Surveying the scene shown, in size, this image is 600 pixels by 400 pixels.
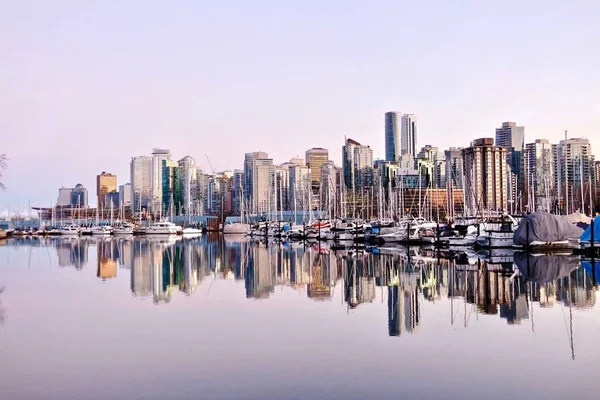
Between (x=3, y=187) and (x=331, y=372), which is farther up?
(x=3, y=187)

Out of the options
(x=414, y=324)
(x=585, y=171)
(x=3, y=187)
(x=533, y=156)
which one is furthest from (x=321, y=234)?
(x=533, y=156)

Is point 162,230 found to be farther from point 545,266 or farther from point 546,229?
point 545,266

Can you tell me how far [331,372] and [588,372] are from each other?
5444 mm

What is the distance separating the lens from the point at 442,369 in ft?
51.6

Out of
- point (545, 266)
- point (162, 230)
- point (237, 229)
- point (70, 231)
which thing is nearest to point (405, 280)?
point (545, 266)

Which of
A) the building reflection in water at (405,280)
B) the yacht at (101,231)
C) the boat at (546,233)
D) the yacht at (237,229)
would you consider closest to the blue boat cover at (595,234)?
the boat at (546,233)

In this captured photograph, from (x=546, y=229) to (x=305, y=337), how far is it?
38790mm

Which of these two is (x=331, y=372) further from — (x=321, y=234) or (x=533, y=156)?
(x=533, y=156)

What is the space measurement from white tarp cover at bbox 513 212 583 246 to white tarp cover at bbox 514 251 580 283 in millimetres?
1795

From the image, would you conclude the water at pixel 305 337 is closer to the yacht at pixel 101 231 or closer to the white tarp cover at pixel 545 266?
the white tarp cover at pixel 545 266

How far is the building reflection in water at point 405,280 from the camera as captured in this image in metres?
26.1

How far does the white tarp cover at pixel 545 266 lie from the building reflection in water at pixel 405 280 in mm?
50

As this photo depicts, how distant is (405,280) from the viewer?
3603 cm

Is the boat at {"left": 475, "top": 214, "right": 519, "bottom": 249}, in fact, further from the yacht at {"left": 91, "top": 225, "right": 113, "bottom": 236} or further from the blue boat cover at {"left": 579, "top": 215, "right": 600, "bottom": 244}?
the yacht at {"left": 91, "top": 225, "right": 113, "bottom": 236}
